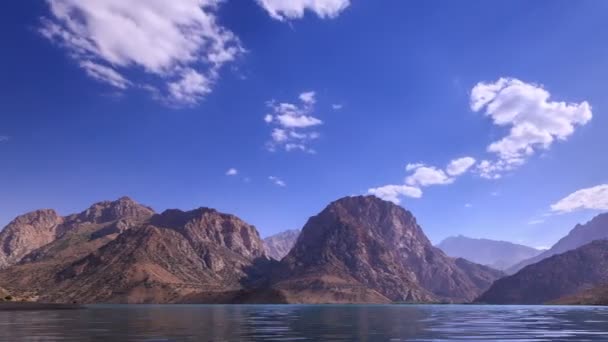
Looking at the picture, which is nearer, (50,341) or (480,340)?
(50,341)

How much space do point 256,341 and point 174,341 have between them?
8.40 meters

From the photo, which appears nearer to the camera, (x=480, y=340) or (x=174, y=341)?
(x=174, y=341)

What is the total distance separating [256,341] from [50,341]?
20983mm

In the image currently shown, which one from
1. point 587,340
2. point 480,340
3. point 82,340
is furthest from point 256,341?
point 587,340

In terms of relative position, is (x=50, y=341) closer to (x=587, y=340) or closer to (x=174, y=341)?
(x=174, y=341)

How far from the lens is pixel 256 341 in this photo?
56031 mm

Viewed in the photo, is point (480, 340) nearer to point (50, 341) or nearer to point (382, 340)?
point (382, 340)

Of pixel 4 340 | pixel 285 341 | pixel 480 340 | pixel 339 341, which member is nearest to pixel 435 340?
pixel 480 340

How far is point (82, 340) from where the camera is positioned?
56.2m

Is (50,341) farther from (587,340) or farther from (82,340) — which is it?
(587,340)

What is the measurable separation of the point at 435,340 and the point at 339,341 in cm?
1070

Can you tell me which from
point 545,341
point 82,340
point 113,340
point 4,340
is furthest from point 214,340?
point 545,341

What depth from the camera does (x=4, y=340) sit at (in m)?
57.3

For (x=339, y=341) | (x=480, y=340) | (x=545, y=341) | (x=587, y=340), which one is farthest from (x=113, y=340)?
(x=587, y=340)
